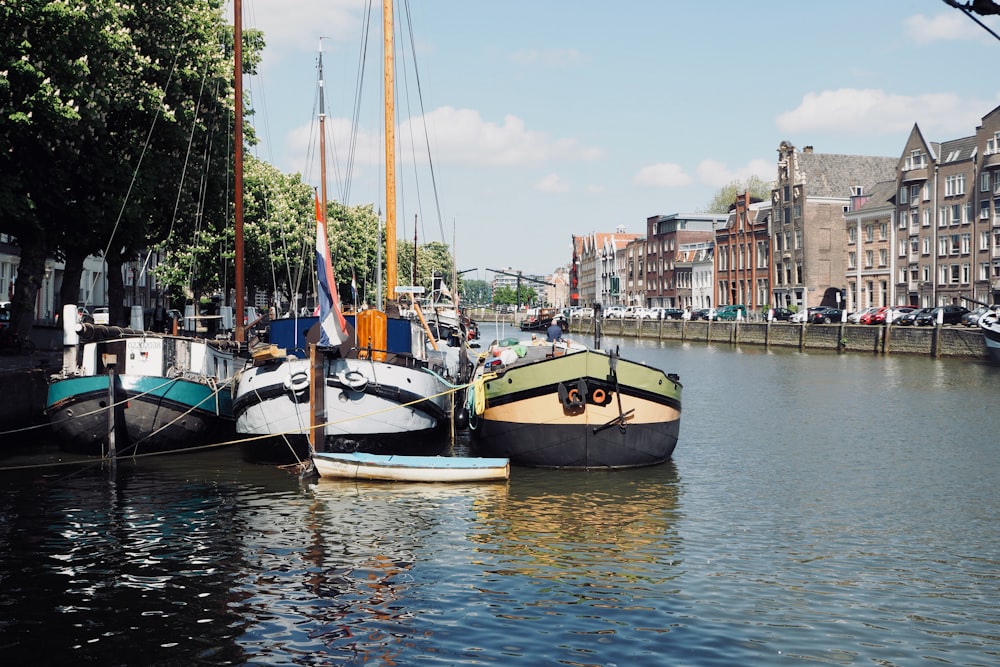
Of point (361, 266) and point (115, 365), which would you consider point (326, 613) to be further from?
point (361, 266)

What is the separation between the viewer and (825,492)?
22.3m

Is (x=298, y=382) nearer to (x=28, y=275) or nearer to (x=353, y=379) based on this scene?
(x=353, y=379)

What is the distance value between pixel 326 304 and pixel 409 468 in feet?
13.3

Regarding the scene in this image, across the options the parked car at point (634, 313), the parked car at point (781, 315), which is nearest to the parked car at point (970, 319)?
the parked car at point (781, 315)

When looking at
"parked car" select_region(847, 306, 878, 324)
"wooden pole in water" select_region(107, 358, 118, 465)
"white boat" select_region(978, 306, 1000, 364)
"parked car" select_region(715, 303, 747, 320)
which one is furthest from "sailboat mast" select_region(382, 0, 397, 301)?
"parked car" select_region(715, 303, 747, 320)

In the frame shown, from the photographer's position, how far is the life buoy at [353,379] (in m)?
23.1

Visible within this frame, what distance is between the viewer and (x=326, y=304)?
892 inches

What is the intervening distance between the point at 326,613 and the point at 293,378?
10865 mm

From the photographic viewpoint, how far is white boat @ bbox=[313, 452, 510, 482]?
21625 mm

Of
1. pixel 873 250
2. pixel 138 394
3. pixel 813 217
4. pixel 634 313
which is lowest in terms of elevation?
pixel 138 394

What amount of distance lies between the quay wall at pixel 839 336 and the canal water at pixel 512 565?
1760 inches

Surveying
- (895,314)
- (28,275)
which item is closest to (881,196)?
(895,314)

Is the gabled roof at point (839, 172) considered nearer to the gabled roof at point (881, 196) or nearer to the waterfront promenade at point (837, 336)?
the gabled roof at point (881, 196)

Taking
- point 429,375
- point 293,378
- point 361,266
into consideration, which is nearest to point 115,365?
point 293,378
